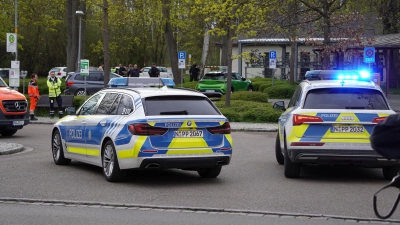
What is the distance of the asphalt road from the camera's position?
9977mm

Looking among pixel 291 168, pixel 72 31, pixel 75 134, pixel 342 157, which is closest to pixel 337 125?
pixel 342 157

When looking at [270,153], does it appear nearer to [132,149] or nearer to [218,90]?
[132,149]

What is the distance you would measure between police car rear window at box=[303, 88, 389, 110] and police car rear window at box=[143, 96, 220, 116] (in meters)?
1.59

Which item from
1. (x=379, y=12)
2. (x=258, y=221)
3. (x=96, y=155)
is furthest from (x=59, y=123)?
(x=379, y=12)

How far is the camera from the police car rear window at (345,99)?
12055mm

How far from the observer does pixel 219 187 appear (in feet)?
37.9

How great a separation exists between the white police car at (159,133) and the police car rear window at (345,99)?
1511 mm

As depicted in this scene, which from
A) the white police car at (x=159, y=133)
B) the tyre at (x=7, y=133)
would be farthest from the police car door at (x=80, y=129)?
the tyre at (x=7, y=133)

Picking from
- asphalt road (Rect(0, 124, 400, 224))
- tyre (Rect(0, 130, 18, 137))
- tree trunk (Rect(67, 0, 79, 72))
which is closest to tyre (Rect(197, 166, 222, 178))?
asphalt road (Rect(0, 124, 400, 224))

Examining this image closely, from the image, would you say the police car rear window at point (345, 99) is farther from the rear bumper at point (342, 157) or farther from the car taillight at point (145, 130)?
the car taillight at point (145, 130)

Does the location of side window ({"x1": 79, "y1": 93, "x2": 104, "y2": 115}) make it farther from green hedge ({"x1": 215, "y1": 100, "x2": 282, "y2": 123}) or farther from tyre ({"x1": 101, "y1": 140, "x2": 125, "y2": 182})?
green hedge ({"x1": 215, "y1": 100, "x2": 282, "y2": 123})

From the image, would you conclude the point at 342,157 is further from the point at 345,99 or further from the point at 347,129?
the point at 345,99

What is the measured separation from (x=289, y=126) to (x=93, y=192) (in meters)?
3.36

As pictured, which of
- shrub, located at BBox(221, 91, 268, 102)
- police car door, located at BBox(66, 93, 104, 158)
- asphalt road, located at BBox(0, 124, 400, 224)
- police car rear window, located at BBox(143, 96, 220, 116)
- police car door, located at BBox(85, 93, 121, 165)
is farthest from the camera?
shrub, located at BBox(221, 91, 268, 102)
